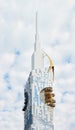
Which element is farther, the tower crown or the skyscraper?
the tower crown

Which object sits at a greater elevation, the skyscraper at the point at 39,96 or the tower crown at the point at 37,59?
the tower crown at the point at 37,59

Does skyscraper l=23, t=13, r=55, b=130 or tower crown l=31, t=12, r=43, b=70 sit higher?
tower crown l=31, t=12, r=43, b=70

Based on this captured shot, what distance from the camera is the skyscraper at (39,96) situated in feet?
568

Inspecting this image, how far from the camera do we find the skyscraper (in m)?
173

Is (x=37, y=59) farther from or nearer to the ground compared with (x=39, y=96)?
farther from the ground

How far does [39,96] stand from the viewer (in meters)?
176

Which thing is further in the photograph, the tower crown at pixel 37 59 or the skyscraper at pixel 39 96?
the tower crown at pixel 37 59

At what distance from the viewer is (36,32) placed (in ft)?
602

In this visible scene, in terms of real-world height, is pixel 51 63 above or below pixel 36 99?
above

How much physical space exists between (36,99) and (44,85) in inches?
236

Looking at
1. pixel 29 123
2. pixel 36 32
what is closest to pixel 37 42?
pixel 36 32

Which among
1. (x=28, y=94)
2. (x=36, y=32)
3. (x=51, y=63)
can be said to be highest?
(x=36, y=32)

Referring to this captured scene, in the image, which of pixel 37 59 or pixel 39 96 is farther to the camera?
pixel 37 59

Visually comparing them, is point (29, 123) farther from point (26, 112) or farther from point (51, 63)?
point (51, 63)
